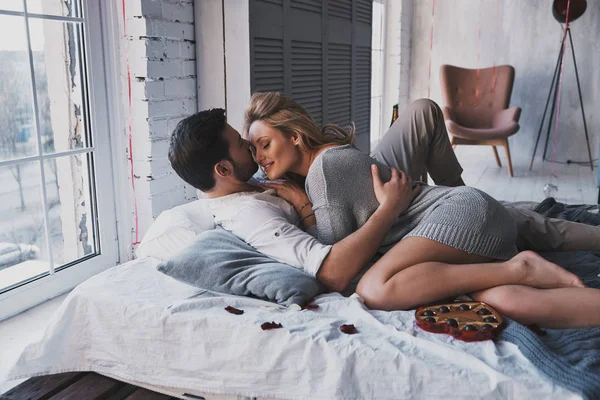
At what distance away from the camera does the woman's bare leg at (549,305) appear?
1325mm

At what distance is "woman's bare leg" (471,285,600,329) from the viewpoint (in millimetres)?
1325

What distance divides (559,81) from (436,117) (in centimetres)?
356

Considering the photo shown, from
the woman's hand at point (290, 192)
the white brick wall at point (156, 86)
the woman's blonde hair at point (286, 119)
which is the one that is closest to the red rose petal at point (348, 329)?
the woman's hand at point (290, 192)

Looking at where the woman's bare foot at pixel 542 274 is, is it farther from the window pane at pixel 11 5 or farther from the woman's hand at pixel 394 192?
the window pane at pixel 11 5

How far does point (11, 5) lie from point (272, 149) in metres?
1.11

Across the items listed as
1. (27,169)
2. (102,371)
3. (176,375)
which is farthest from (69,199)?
(176,375)

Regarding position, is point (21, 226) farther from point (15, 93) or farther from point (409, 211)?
point (409, 211)

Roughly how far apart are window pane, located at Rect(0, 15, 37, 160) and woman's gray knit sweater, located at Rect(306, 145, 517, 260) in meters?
1.18

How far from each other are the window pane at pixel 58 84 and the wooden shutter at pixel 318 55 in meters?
0.77

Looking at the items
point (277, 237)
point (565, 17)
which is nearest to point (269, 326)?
point (277, 237)

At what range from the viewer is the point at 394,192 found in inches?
62.8

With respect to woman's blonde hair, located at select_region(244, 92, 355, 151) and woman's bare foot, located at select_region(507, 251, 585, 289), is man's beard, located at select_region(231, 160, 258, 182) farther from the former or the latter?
woman's bare foot, located at select_region(507, 251, 585, 289)

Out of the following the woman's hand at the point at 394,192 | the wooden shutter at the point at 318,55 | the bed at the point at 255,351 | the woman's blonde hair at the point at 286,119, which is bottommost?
the bed at the point at 255,351

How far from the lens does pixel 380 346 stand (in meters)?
1.24
